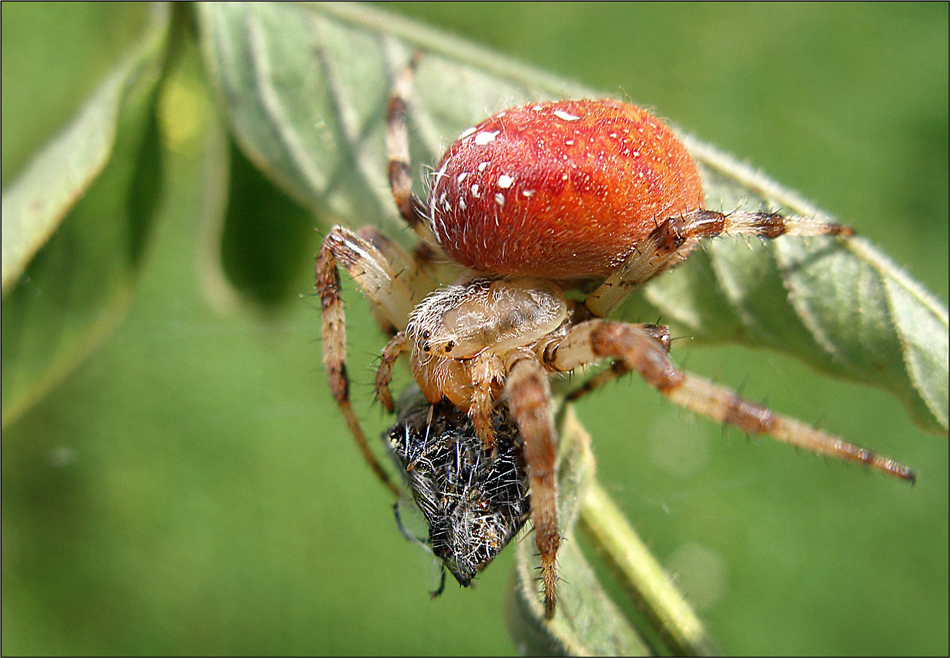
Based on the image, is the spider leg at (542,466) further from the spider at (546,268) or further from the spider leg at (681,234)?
the spider leg at (681,234)

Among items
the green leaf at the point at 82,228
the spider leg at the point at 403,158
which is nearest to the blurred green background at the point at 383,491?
the green leaf at the point at 82,228

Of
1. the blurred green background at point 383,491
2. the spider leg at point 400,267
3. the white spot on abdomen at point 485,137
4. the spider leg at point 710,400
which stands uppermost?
the white spot on abdomen at point 485,137

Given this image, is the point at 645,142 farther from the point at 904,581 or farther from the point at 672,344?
the point at 904,581

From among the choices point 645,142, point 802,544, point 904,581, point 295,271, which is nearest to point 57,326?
point 295,271

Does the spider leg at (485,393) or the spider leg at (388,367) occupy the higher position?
the spider leg at (485,393)

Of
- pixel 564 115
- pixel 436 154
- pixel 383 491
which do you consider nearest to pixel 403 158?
pixel 436 154

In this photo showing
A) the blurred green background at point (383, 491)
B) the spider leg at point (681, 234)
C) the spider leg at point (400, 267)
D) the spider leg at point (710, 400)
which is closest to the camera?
the spider leg at point (710, 400)
